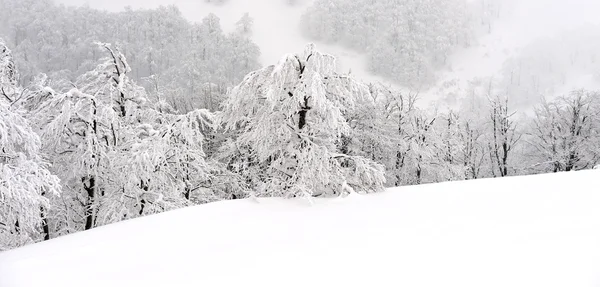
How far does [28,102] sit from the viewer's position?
9.16 meters

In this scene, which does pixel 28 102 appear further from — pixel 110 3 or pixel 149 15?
pixel 110 3

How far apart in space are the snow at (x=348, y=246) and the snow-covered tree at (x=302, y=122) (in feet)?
3.18

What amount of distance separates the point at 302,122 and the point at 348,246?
389 centimetres

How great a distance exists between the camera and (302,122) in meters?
7.59

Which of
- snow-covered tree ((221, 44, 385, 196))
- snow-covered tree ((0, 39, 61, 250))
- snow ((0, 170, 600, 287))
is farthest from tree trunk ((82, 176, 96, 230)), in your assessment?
snow ((0, 170, 600, 287))

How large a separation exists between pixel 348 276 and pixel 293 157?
444 cm

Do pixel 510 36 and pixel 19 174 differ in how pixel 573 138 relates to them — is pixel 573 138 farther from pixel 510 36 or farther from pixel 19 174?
pixel 510 36

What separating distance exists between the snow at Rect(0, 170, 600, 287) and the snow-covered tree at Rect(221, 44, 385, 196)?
97cm

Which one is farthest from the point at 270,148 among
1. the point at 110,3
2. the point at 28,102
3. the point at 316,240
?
the point at 110,3

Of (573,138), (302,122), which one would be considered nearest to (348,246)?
(302,122)

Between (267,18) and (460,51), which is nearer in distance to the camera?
(460,51)

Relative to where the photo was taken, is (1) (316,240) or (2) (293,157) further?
(2) (293,157)

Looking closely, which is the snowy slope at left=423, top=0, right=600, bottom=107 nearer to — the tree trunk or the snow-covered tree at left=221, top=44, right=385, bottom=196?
the snow-covered tree at left=221, top=44, right=385, bottom=196

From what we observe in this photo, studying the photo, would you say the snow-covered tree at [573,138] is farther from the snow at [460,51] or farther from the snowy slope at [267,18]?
the snowy slope at [267,18]
